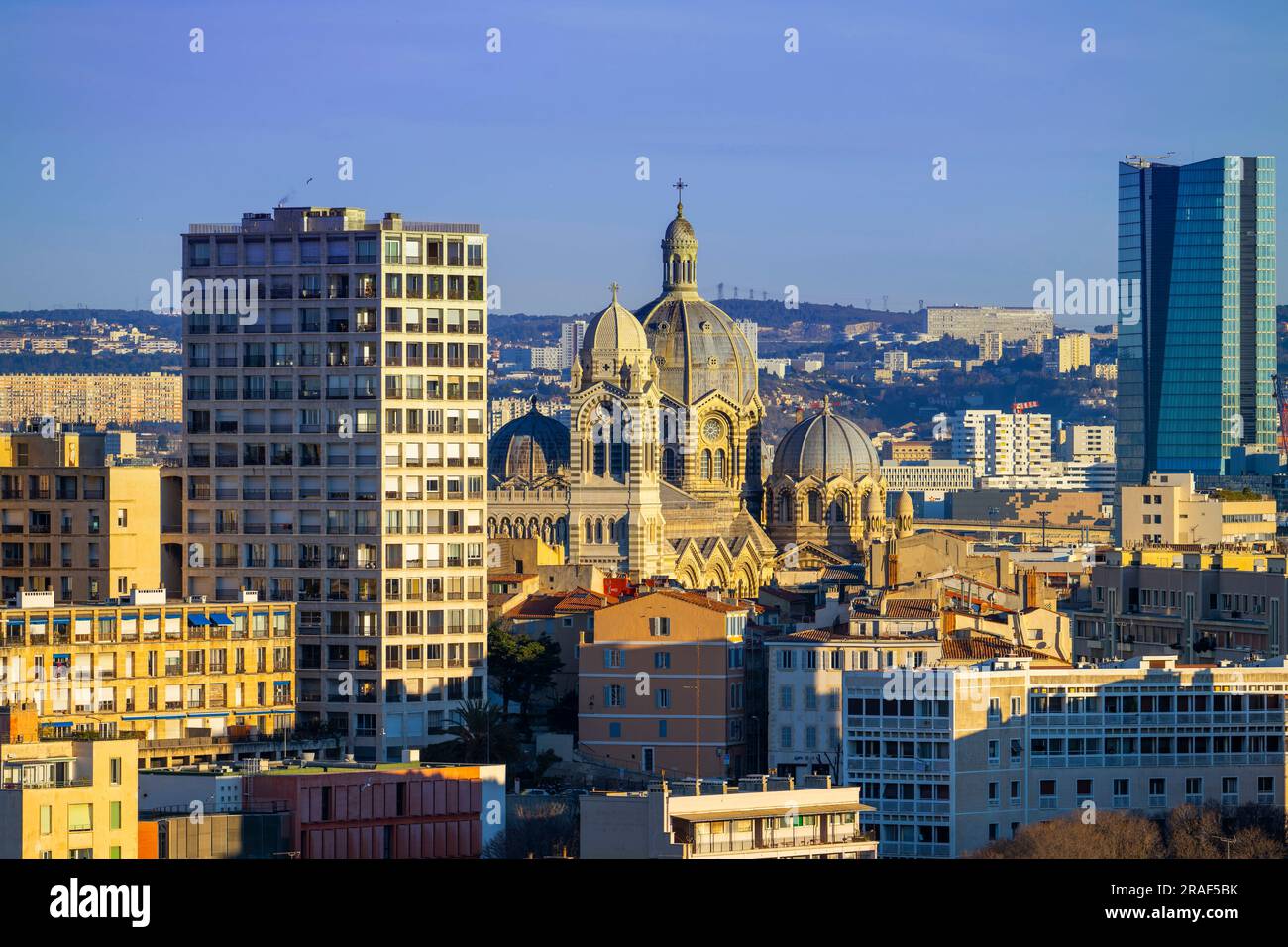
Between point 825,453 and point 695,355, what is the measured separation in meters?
7.55

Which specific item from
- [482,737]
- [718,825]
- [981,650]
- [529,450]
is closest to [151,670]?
[482,737]

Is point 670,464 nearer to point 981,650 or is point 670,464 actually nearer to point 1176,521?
point 1176,521

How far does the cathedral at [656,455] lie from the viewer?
120m

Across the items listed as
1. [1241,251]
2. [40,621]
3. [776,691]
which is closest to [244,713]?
[40,621]

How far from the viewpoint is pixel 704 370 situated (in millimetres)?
138750

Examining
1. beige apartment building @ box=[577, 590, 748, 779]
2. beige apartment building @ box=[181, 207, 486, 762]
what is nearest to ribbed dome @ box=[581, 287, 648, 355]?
beige apartment building @ box=[181, 207, 486, 762]

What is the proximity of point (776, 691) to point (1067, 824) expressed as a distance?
612 inches

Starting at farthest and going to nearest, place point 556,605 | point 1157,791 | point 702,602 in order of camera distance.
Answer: point 556,605, point 702,602, point 1157,791

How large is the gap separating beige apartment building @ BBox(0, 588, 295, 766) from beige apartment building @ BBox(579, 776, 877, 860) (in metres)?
18.4

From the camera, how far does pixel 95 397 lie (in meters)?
126

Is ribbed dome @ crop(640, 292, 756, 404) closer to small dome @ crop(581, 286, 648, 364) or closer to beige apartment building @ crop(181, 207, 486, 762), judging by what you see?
small dome @ crop(581, 286, 648, 364)

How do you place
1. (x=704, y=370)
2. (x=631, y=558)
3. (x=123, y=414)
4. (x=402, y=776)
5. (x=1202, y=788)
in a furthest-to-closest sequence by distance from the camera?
(x=704, y=370)
(x=123, y=414)
(x=631, y=558)
(x=1202, y=788)
(x=402, y=776)

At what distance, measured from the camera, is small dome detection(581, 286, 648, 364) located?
126875mm
